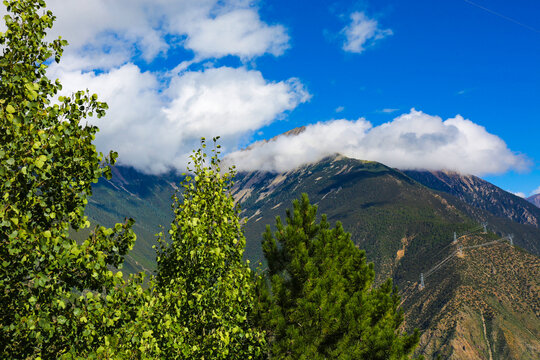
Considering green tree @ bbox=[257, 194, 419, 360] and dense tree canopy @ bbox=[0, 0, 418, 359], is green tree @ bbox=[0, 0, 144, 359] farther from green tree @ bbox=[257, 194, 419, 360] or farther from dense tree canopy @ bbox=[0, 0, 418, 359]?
green tree @ bbox=[257, 194, 419, 360]

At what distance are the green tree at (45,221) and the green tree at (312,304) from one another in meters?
10.6

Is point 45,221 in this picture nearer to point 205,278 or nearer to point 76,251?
point 76,251

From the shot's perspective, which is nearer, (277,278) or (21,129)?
(21,129)

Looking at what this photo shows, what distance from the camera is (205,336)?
14.0m

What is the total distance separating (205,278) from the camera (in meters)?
14.6

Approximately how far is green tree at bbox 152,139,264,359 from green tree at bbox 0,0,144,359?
391 cm

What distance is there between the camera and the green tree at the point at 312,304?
60.4 feet

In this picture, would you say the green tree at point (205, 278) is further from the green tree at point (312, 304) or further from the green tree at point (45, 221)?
the green tree at point (45, 221)

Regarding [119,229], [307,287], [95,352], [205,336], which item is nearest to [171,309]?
[205,336]

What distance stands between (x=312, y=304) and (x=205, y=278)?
6.29 metres

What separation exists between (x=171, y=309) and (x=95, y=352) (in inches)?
203

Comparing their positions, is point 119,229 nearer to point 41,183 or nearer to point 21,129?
point 41,183

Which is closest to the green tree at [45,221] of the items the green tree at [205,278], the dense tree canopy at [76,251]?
the dense tree canopy at [76,251]

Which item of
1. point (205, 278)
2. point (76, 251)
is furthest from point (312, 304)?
point (76, 251)
